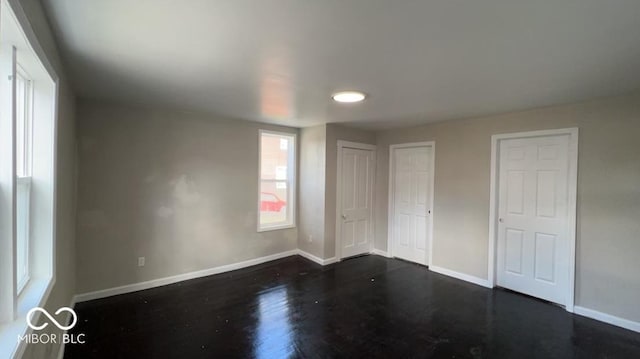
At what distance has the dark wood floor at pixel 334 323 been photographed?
2.46 m

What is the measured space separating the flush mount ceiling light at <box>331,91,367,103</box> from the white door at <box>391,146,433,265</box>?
7.05 feet

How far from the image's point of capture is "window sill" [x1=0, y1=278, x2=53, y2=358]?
1.21 meters

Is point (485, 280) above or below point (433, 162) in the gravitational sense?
below

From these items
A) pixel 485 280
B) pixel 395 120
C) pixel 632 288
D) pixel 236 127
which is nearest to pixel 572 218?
pixel 632 288

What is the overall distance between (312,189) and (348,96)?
89.2 inches

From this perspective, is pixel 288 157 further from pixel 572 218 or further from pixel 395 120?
pixel 572 218

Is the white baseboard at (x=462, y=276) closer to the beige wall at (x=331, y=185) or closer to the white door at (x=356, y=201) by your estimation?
the white door at (x=356, y=201)

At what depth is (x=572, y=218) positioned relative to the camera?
319cm

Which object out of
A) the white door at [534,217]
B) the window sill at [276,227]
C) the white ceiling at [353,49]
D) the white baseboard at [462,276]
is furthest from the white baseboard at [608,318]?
the window sill at [276,227]

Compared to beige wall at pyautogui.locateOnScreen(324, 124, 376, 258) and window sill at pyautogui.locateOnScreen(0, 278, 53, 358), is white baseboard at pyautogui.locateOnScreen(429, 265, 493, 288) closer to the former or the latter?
beige wall at pyautogui.locateOnScreen(324, 124, 376, 258)

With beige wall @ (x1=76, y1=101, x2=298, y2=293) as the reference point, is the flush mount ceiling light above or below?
above

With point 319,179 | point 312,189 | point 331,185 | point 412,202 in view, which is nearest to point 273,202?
point 312,189

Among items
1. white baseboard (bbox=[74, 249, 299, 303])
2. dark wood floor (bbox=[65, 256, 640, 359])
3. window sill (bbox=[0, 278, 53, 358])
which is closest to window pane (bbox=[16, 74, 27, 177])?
window sill (bbox=[0, 278, 53, 358])

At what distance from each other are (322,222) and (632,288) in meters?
3.57
